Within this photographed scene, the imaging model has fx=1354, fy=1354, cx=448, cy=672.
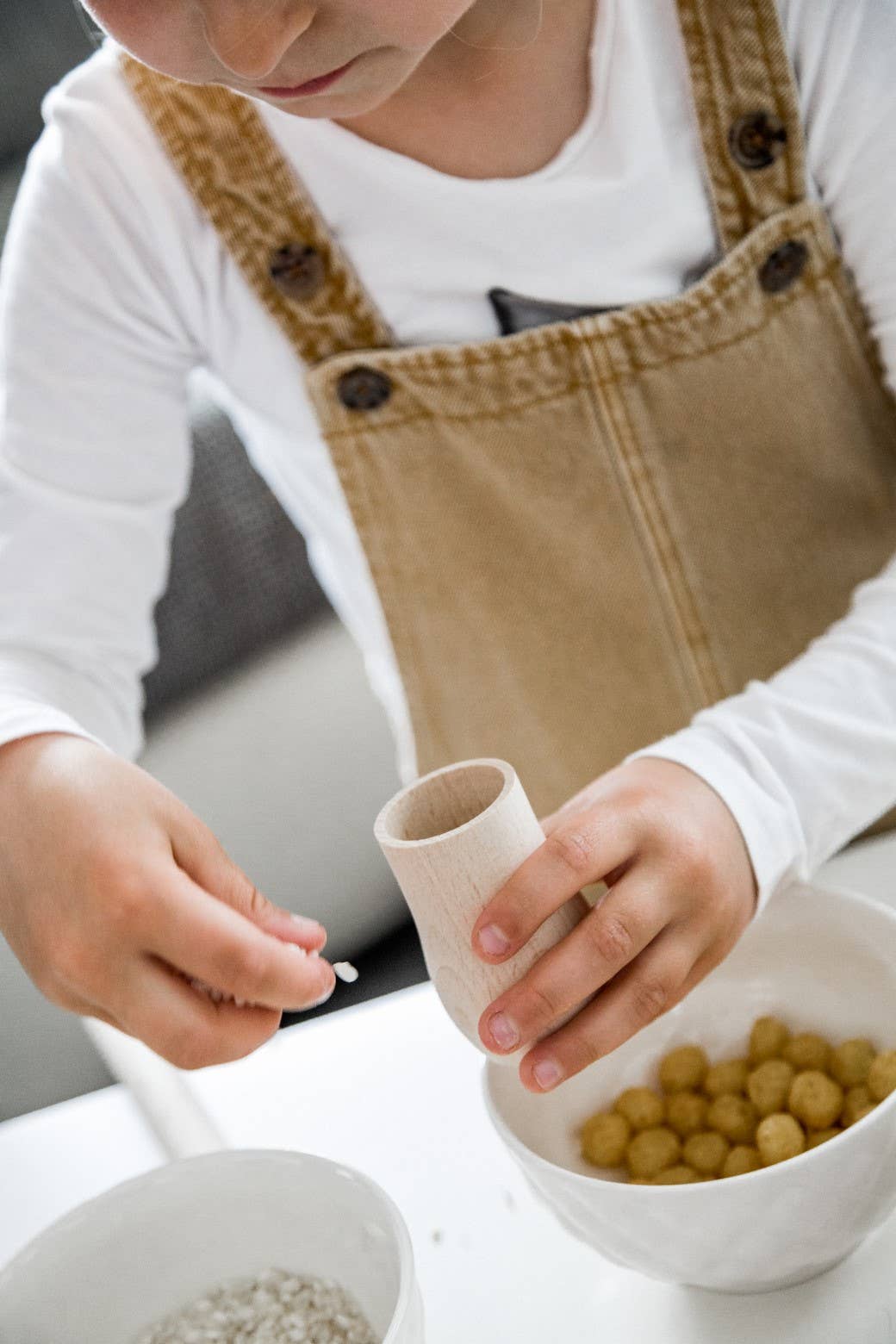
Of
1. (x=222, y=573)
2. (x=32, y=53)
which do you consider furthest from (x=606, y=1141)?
(x=32, y=53)

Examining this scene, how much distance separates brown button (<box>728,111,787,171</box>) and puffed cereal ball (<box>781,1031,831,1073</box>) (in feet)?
1.36

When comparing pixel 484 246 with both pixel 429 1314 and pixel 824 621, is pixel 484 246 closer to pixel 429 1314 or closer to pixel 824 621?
pixel 824 621

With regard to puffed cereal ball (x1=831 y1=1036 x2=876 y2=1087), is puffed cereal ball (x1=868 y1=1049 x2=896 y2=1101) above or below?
above

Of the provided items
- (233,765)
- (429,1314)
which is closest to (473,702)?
(429,1314)

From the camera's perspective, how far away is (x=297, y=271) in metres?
0.68

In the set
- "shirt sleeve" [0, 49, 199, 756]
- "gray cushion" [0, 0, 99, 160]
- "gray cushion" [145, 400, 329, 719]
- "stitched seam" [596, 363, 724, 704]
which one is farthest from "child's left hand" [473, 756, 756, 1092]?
"gray cushion" [0, 0, 99, 160]

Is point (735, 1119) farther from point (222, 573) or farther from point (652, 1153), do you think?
point (222, 573)

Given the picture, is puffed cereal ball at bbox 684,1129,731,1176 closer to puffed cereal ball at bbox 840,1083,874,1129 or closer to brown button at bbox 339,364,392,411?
puffed cereal ball at bbox 840,1083,874,1129

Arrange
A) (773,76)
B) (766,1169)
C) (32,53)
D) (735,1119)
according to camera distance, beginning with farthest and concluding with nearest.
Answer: (32,53), (773,76), (735,1119), (766,1169)

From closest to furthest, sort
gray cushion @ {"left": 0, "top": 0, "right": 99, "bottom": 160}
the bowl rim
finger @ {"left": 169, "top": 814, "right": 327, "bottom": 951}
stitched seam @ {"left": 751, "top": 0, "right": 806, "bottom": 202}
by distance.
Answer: the bowl rim → finger @ {"left": 169, "top": 814, "right": 327, "bottom": 951} → stitched seam @ {"left": 751, "top": 0, "right": 806, "bottom": 202} → gray cushion @ {"left": 0, "top": 0, "right": 99, "bottom": 160}

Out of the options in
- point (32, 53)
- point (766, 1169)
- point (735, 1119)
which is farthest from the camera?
point (32, 53)

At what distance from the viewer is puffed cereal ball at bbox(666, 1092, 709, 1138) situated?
1.68 feet

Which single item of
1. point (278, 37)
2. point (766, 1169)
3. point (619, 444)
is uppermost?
point (278, 37)

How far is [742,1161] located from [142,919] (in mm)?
233
